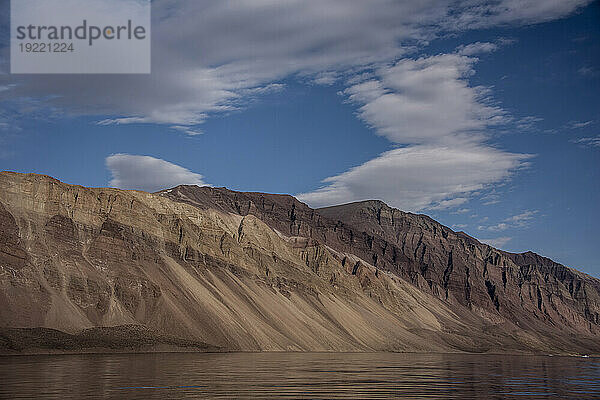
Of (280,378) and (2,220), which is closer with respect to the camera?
(280,378)

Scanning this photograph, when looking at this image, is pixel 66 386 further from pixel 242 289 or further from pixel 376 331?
pixel 376 331

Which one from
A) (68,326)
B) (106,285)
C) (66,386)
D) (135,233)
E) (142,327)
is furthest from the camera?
(135,233)

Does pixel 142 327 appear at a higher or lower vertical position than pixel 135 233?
lower

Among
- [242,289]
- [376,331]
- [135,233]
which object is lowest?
[376,331]

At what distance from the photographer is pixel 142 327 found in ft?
332

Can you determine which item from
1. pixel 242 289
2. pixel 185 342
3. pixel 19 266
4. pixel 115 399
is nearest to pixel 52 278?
pixel 19 266

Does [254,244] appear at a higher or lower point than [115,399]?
higher

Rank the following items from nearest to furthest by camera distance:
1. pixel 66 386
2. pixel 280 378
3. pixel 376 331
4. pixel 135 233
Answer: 1. pixel 66 386
2. pixel 280 378
3. pixel 135 233
4. pixel 376 331

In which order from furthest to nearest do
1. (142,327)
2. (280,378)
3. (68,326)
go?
(142,327), (68,326), (280,378)

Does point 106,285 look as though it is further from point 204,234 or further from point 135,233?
point 204,234

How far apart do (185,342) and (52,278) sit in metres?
23.1

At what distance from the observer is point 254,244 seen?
170 metres

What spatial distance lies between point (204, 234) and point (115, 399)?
124 m

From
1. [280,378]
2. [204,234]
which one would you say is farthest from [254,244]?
[280,378]
